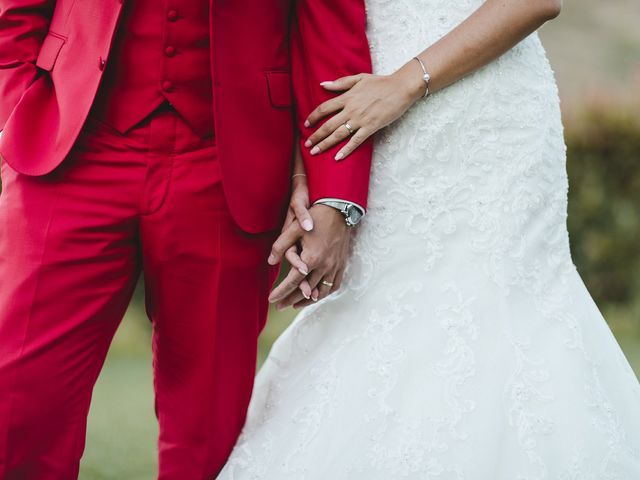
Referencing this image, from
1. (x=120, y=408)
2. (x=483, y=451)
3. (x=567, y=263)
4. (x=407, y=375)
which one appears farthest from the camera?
(x=120, y=408)

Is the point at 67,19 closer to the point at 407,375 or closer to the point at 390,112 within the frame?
the point at 390,112

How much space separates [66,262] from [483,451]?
1.11m

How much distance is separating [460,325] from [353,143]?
541mm

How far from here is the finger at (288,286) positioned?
2.24m

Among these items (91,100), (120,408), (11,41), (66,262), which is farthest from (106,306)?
(120,408)

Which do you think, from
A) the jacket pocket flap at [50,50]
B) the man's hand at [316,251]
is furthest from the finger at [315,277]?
the jacket pocket flap at [50,50]

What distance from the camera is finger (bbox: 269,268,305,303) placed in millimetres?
2236

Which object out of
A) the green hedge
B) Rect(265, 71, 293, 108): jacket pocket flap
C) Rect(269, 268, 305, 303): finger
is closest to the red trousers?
Rect(269, 268, 305, 303): finger

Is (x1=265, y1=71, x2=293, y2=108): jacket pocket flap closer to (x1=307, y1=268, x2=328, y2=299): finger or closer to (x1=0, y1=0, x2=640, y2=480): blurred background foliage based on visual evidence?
(x1=307, y1=268, x2=328, y2=299): finger

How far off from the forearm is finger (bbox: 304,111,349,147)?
186 millimetres

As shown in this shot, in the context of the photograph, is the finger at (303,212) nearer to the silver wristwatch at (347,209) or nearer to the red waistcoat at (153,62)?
the silver wristwatch at (347,209)

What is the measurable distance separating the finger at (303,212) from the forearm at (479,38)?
1.36 ft

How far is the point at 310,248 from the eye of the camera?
2.23 metres

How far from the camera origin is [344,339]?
7.57ft
